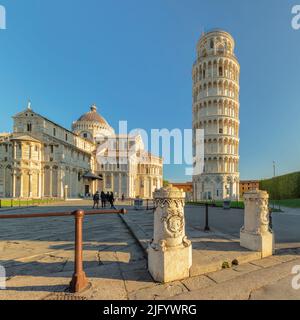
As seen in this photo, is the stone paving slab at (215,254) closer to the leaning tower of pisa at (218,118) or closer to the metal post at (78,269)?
the metal post at (78,269)

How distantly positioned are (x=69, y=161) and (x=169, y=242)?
1960 inches

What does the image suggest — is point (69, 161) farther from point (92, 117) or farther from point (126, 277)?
point (126, 277)

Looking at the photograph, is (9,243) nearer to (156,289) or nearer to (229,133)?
(156,289)

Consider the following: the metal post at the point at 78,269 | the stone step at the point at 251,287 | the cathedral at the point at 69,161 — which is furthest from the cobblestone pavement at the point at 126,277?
the cathedral at the point at 69,161

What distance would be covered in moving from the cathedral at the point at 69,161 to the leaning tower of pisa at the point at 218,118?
20077 mm

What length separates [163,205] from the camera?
11.7 ft

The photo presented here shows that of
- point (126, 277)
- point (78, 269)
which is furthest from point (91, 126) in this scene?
point (78, 269)

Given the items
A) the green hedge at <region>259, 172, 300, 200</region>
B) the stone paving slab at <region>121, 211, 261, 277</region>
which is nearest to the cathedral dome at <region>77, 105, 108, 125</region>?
the green hedge at <region>259, 172, 300, 200</region>

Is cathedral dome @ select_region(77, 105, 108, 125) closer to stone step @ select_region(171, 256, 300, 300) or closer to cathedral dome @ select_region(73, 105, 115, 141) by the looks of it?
cathedral dome @ select_region(73, 105, 115, 141)

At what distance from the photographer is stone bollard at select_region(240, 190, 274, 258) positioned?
476 centimetres

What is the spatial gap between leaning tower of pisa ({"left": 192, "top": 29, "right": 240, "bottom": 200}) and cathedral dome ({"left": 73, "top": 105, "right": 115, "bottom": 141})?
36880 mm

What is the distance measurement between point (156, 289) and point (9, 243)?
220 inches

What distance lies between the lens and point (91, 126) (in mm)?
74062
